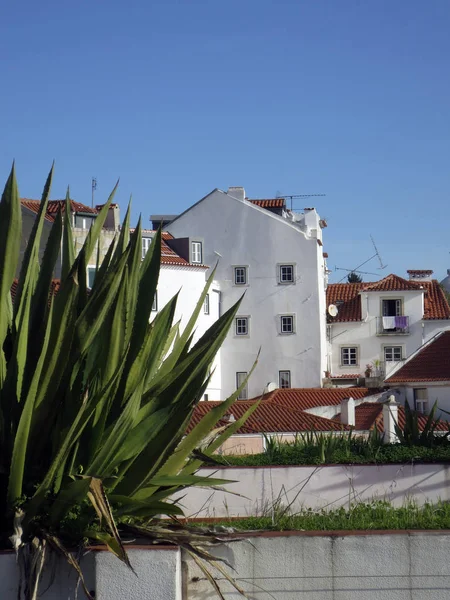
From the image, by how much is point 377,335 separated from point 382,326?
2.16 feet

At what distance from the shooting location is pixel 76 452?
22.3 ft

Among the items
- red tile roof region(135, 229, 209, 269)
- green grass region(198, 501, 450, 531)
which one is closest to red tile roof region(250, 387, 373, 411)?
red tile roof region(135, 229, 209, 269)

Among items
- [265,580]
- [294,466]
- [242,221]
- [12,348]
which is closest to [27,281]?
[12,348]

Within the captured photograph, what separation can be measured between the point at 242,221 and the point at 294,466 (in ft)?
159

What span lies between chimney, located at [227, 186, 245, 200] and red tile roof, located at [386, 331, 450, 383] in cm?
1627

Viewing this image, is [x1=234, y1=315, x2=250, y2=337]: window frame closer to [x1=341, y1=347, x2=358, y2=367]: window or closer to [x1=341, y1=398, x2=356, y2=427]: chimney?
[x1=341, y1=347, x2=358, y2=367]: window

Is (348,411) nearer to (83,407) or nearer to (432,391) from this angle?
(432,391)

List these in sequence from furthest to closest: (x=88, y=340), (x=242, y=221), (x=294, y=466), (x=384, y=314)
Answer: (x=384, y=314), (x=242, y=221), (x=294, y=466), (x=88, y=340)

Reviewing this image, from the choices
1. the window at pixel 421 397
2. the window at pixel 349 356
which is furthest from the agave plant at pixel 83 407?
the window at pixel 349 356

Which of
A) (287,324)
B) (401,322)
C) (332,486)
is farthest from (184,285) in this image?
(332,486)

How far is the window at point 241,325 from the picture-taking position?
6066 cm

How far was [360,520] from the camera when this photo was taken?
874 centimetres

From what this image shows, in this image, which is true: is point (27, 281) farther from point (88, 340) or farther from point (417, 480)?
point (417, 480)

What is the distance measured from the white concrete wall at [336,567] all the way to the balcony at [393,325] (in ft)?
188
